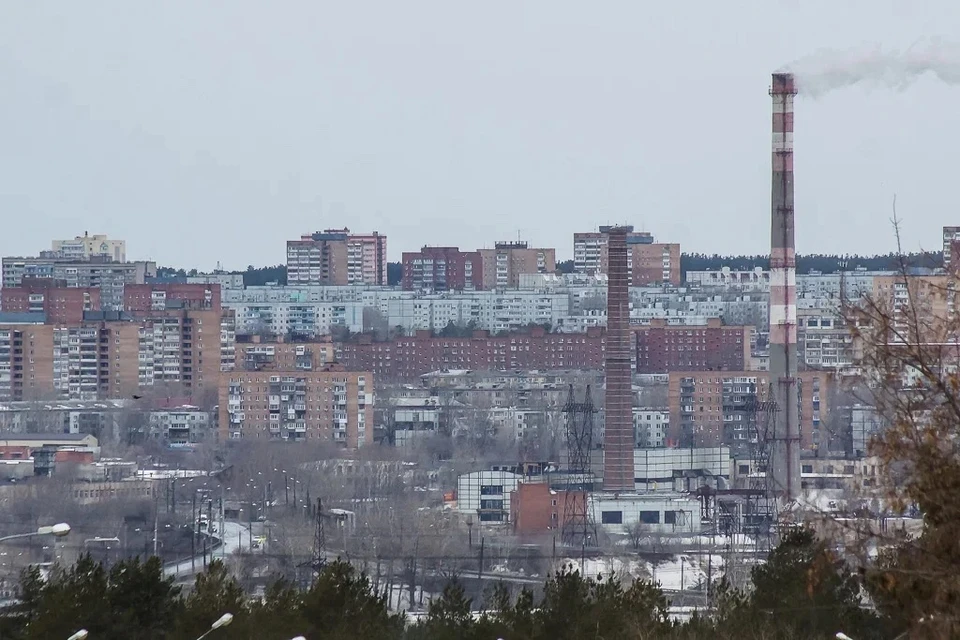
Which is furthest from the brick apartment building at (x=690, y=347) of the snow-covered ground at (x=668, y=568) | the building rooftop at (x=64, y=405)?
the snow-covered ground at (x=668, y=568)

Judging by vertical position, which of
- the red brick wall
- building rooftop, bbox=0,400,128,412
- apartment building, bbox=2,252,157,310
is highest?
apartment building, bbox=2,252,157,310

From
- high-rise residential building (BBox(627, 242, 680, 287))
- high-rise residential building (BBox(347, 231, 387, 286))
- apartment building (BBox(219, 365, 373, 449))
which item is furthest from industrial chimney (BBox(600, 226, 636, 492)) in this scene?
high-rise residential building (BBox(347, 231, 387, 286))

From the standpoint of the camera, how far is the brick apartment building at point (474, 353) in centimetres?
2948

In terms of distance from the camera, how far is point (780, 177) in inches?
579

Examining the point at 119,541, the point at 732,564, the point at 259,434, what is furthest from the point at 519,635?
the point at 259,434

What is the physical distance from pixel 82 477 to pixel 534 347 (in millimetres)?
12548

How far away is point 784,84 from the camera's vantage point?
14359 mm

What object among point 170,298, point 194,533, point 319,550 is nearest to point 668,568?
point 319,550

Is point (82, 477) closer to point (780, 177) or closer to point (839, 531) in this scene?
point (780, 177)

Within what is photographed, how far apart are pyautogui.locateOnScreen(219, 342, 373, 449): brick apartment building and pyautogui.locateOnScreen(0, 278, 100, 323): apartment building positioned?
5.63 m

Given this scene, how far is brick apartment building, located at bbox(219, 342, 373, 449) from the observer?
78.1ft

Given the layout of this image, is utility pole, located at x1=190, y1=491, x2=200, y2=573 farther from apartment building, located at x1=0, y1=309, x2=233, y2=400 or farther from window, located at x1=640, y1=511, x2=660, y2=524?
apartment building, located at x1=0, y1=309, x2=233, y2=400

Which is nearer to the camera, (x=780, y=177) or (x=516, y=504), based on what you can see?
(x=780, y=177)

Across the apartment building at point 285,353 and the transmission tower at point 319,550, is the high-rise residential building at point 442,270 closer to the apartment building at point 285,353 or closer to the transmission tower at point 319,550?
the apartment building at point 285,353
